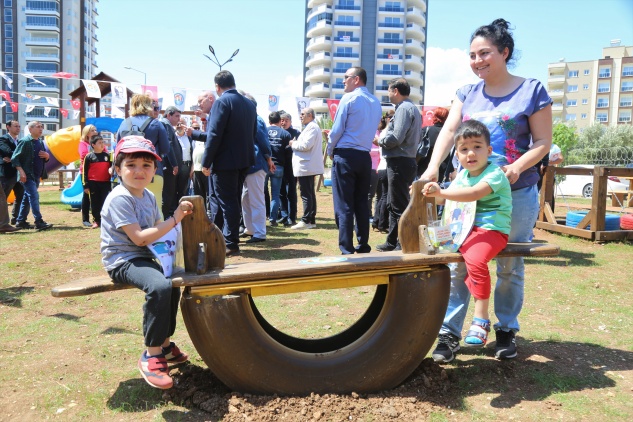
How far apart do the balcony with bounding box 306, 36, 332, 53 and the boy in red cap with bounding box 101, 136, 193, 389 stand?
94.8 m

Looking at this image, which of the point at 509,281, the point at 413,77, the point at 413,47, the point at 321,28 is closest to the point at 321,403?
the point at 509,281

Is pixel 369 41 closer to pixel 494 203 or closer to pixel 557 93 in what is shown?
pixel 557 93

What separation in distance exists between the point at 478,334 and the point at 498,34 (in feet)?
5.78

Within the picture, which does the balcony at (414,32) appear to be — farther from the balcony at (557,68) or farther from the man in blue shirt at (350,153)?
the man in blue shirt at (350,153)

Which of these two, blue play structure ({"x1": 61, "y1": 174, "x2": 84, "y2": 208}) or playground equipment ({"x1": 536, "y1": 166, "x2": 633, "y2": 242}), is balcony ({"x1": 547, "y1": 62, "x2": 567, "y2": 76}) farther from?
blue play structure ({"x1": 61, "y1": 174, "x2": 84, "y2": 208})

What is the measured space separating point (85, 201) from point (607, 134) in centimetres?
6641

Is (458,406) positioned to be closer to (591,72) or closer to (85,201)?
(85,201)

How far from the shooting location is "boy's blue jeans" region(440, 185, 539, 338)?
3.30m

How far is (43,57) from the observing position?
9588 cm

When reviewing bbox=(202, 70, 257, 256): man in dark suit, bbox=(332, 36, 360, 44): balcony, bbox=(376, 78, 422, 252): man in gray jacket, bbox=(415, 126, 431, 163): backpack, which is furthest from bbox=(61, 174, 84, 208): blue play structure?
bbox=(332, 36, 360, 44): balcony

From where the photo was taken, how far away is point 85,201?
9688 mm

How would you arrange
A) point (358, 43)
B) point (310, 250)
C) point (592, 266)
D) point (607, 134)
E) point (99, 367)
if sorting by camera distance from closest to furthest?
point (99, 367) < point (592, 266) < point (310, 250) < point (607, 134) < point (358, 43)

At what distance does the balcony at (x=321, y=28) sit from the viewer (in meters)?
94.0

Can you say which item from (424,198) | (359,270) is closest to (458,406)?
(359,270)
